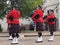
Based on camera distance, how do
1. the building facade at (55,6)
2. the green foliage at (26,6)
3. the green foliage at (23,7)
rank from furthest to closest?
the building facade at (55,6), the green foliage at (26,6), the green foliage at (23,7)

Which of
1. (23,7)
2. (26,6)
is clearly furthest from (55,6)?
(23,7)

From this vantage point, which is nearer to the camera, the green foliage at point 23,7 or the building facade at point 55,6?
the green foliage at point 23,7

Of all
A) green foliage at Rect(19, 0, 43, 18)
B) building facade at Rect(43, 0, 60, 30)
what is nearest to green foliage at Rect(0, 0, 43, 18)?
green foliage at Rect(19, 0, 43, 18)

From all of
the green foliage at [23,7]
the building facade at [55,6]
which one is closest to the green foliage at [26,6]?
the green foliage at [23,7]

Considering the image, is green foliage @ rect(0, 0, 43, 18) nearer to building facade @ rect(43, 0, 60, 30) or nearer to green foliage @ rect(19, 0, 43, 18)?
green foliage @ rect(19, 0, 43, 18)

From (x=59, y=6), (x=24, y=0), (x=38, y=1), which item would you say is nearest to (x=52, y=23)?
(x=24, y=0)

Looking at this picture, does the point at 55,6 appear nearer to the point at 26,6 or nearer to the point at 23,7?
the point at 26,6

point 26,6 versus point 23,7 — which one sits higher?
point 26,6

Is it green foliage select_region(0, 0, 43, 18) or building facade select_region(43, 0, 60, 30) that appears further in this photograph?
building facade select_region(43, 0, 60, 30)

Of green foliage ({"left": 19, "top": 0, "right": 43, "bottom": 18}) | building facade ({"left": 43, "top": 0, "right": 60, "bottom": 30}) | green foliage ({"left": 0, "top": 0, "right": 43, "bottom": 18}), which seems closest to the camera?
green foliage ({"left": 0, "top": 0, "right": 43, "bottom": 18})

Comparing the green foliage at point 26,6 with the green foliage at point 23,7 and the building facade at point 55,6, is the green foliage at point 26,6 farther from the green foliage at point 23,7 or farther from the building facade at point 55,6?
the building facade at point 55,6

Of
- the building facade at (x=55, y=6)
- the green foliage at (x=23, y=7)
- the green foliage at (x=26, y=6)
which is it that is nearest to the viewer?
the green foliage at (x=23, y=7)

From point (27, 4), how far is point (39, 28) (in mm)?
18191

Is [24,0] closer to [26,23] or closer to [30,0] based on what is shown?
[30,0]
